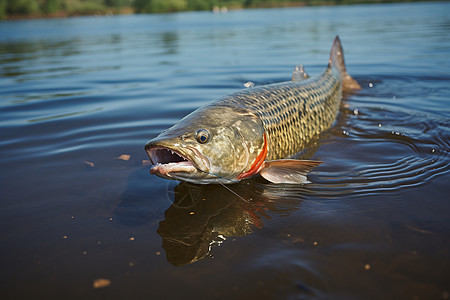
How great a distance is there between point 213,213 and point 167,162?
0.55 meters

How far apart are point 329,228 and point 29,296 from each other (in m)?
1.97

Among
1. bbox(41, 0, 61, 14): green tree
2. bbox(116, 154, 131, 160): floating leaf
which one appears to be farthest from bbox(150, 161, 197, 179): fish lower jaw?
bbox(41, 0, 61, 14): green tree

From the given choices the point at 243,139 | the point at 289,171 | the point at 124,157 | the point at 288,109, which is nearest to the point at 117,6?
the point at 124,157

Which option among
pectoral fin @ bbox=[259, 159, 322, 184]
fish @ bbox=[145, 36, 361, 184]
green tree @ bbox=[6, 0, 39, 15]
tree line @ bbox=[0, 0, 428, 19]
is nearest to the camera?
fish @ bbox=[145, 36, 361, 184]

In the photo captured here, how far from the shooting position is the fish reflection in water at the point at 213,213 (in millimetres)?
2543

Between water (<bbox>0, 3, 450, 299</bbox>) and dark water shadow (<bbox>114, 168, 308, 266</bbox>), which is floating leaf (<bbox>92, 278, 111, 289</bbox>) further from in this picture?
dark water shadow (<bbox>114, 168, 308, 266</bbox>)

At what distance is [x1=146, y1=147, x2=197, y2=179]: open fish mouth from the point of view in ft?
8.93

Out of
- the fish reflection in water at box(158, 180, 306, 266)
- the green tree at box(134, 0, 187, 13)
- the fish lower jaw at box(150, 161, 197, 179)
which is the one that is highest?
the green tree at box(134, 0, 187, 13)

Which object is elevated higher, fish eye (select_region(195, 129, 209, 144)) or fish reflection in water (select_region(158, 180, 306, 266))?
fish eye (select_region(195, 129, 209, 144))

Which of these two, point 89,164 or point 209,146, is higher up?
point 209,146

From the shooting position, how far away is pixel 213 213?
2969mm

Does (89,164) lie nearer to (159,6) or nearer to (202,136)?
(202,136)

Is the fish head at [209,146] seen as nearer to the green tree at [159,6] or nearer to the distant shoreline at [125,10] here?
→ the distant shoreline at [125,10]

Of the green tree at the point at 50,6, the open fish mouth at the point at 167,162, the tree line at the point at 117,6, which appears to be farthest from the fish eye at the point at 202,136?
the green tree at the point at 50,6
